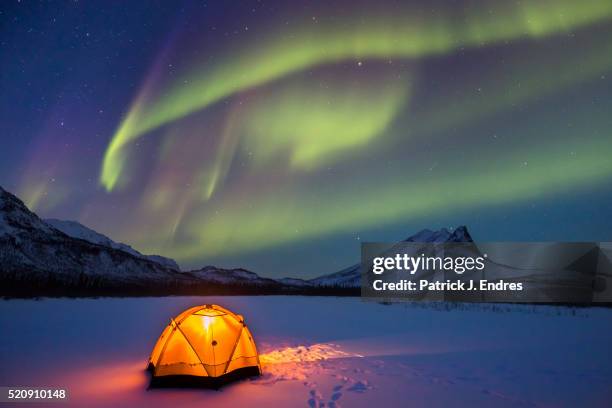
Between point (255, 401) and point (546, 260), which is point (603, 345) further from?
point (546, 260)

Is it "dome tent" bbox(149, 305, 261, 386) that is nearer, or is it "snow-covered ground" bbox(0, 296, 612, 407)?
"snow-covered ground" bbox(0, 296, 612, 407)

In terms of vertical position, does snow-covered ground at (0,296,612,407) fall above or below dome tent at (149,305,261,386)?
below

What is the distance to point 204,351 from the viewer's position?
27.4 feet

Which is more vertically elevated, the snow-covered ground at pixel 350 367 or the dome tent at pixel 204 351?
the dome tent at pixel 204 351

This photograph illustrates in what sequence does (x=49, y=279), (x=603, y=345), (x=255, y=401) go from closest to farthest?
(x=255, y=401) → (x=603, y=345) → (x=49, y=279)

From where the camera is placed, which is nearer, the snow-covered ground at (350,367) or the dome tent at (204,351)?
the snow-covered ground at (350,367)

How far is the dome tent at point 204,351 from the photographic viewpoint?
8281mm

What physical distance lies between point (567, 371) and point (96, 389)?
11296mm

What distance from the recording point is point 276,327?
1928 cm

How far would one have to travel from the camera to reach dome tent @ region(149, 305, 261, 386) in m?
8.28

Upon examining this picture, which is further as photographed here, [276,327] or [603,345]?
[276,327]

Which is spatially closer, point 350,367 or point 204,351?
point 204,351

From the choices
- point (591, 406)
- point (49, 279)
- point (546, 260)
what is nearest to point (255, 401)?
point (591, 406)

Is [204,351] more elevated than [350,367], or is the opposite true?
[204,351]
